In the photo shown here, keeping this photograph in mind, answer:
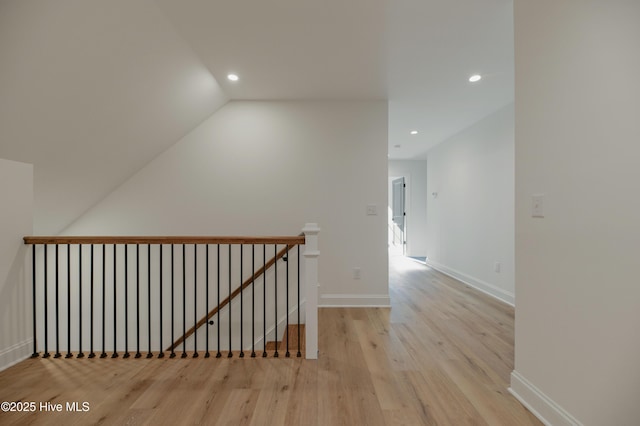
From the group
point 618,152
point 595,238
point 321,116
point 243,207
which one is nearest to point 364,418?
point 595,238

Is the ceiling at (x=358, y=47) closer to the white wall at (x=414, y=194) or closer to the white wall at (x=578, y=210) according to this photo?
the white wall at (x=578, y=210)

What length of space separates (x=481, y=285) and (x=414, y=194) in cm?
336

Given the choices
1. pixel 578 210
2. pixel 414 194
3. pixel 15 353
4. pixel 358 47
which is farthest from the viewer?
pixel 414 194

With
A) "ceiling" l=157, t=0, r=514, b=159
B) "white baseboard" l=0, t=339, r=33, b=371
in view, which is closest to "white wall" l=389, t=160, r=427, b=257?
"ceiling" l=157, t=0, r=514, b=159

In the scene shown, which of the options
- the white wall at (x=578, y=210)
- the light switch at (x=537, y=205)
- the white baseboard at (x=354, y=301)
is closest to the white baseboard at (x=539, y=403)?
the white wall at (x=578, y=210)

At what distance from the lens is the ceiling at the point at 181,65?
1822 mm

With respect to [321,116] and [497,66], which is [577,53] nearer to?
[497,66]

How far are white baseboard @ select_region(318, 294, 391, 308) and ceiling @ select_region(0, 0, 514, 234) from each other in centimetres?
246

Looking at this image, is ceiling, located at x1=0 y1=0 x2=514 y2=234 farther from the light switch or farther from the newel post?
the newel post

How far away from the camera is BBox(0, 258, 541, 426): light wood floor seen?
152 centimetres

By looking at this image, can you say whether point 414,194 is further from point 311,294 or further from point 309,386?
point 309,386

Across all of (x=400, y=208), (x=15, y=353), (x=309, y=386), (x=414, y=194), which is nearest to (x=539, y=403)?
(x=309, y=386)

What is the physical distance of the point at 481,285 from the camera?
4027mm

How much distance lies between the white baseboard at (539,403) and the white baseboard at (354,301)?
1704 mm
